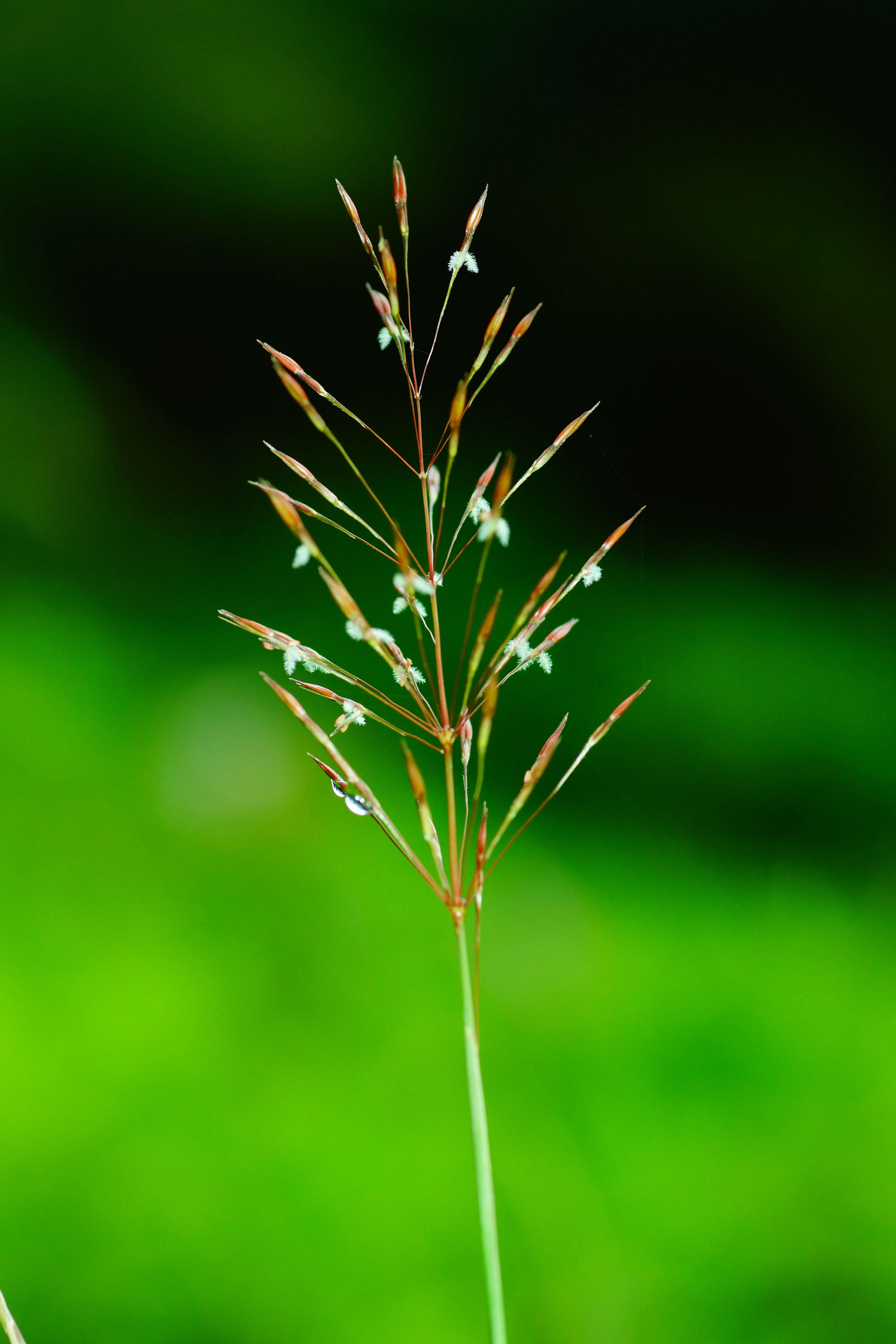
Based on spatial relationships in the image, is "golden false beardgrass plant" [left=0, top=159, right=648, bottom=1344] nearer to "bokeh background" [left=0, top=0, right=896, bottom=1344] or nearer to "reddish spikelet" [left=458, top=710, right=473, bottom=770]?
"reddish spikelet" [left=458, top=710, right=473, bottom=770]

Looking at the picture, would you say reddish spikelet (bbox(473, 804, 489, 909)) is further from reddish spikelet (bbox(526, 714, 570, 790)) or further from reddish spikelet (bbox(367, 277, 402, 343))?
reddish spikelet (bbox(367, 277, 402, 343))

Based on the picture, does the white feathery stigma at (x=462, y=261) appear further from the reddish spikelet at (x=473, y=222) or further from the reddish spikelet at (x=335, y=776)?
the reddish spikelet at (x=335, y=776)

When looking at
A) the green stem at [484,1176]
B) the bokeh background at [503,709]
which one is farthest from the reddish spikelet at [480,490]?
the bokeh background at [503,709]

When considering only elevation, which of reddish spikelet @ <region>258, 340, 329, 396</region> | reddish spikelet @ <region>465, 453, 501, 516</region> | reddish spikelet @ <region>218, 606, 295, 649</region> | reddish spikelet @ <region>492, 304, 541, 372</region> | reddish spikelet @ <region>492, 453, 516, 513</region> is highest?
reddish spikelet @ <region>492, 304, 541, 372</region>

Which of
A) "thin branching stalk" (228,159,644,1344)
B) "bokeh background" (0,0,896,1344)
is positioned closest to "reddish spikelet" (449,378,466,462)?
"thin branching stalk" (228,159,644,1344)

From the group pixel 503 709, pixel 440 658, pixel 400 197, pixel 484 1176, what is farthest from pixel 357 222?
pixel 503 709

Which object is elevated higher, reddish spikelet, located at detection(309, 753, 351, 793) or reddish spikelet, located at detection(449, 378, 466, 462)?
reddish spikelet, located at detection(449, 378, 466, 462)

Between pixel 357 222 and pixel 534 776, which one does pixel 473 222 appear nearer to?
pixel 357 222

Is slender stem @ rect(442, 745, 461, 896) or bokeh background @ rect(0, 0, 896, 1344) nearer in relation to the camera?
slender stem @ rect(442, 745, 461, 896)
